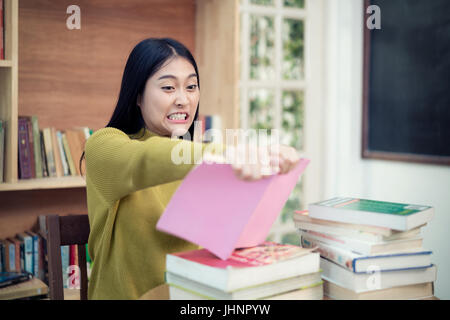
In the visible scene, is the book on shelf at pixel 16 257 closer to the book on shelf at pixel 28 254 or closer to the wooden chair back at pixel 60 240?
the book on shelf at pixel 28 254

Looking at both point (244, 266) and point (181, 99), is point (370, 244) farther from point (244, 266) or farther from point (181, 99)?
point (181, 99)

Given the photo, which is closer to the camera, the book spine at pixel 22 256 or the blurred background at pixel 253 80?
the book spine at pixel 22 256

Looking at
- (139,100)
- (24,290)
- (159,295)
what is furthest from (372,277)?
(24,290)

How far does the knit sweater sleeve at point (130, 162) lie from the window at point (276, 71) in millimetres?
1955

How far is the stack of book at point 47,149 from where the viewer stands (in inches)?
78.1

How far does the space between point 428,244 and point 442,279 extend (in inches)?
7.3

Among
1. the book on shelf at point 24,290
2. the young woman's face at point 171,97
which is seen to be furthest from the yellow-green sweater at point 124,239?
the book on shelf at point 24,290

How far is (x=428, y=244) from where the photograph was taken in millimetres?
2461

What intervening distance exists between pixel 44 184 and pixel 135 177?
1255 millimetres

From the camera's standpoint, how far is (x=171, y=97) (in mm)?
1217

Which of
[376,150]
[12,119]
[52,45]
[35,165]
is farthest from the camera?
[376,150]
